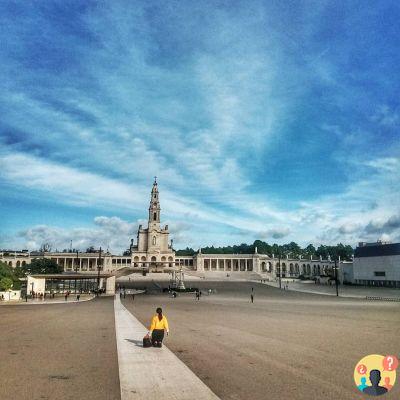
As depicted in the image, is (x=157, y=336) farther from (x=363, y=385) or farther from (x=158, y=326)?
(x=363, y=385)

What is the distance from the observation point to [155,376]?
10484mm

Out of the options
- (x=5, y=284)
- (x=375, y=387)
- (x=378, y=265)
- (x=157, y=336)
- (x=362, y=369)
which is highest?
(x=378, y=265)

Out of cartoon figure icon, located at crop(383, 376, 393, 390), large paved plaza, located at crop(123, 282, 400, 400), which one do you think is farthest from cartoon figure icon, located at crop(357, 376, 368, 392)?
cartoon figure icon, located at crop(383, 376, 393, 390)

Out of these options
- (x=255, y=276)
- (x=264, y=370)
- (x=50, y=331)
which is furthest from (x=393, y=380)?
(x=255, y=276)

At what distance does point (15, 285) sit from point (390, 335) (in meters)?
52.2

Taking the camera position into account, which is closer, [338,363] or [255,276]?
[338,363]

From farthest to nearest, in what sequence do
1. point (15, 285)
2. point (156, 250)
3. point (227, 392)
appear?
point (156, 250) < point (15, 285) < point (227, 392)

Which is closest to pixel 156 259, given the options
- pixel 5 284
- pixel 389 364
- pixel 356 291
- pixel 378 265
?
pixel 378 265

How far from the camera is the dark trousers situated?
558 inches

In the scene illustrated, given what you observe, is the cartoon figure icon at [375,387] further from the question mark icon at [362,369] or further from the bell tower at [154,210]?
the bell tower at [154,210]

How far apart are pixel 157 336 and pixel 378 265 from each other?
9502cm

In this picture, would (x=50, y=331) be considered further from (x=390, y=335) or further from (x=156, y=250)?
(x=156, y=250)

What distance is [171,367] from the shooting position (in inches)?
453

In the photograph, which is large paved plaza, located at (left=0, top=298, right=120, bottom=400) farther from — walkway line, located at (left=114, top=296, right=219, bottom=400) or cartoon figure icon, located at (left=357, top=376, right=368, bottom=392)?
cartoon figure icon, located at (left=357, top=376, right=368, bottom=392)
